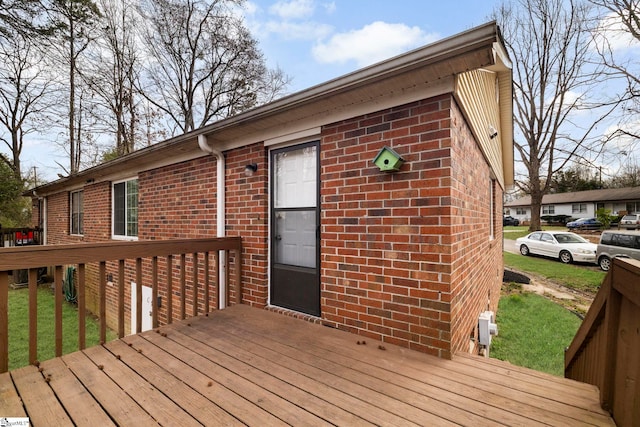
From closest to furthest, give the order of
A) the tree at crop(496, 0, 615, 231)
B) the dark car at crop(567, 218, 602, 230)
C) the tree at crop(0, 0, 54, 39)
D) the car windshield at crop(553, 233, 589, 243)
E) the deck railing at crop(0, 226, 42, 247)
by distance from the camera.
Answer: the tree at crop(0, 0, 54, 39), the deck railing at crop(0, 226, 42, 247), the car windshield at crop(553, 233, 589, 243), the tree at crop(496, 0, 615, 231), the dark car at crop(567, 218, 602, 230)

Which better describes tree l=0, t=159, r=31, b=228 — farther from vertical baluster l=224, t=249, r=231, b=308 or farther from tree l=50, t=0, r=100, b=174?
vertical baluster l=224, t=249, r=231, b=308

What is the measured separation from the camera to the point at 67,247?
2463 millimetres

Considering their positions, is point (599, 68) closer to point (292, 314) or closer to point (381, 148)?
point (381, 148)

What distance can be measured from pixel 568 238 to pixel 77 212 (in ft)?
63.9

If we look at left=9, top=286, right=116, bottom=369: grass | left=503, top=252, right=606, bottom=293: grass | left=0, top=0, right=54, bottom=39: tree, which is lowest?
left=9, top=286, right=116, bottom=369: grass

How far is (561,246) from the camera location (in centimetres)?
1295

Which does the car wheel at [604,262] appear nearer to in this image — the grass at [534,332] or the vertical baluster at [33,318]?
the grass at [534,332]

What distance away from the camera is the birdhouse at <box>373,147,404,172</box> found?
2.48 m

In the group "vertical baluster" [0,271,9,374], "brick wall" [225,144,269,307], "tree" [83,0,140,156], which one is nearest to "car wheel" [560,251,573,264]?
"brick wall" [225,144,269,307]

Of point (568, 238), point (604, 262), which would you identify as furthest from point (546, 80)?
point (604, 262)

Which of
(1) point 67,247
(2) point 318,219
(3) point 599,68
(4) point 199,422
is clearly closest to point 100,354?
(1) point 67,247

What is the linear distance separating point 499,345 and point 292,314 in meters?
4.21

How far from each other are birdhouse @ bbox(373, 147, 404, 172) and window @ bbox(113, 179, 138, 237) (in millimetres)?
5684

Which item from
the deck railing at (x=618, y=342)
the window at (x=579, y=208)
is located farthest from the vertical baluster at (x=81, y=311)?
the window at (x=579, y=208)
